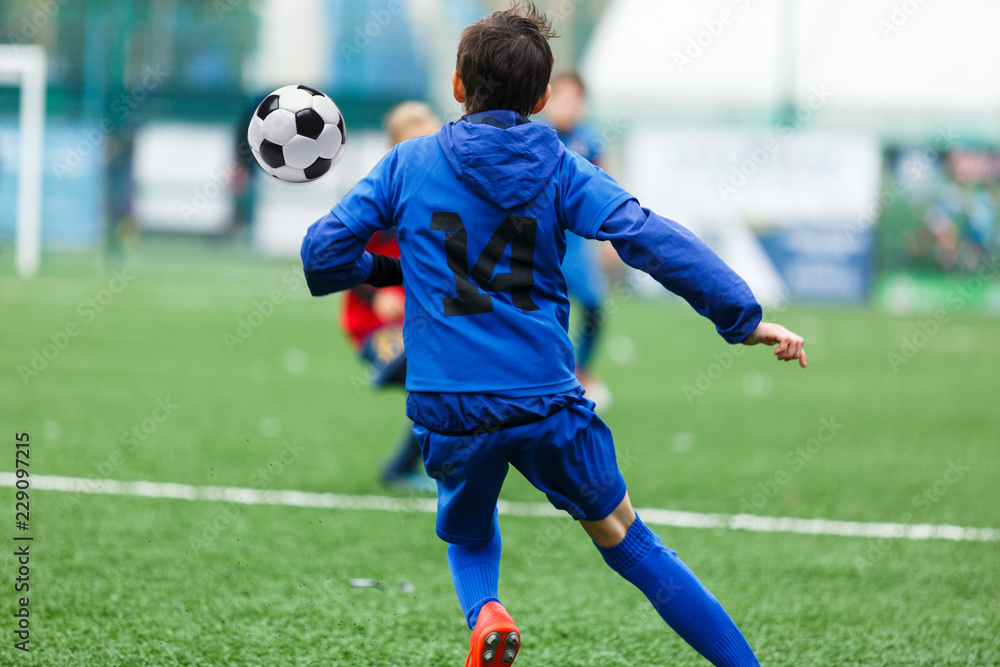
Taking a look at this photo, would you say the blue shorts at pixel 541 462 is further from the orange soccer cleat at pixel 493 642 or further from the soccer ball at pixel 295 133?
the soccer ball at pixel 295 133

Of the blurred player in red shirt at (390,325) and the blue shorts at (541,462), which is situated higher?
Result: the blue shorts at (541,462)

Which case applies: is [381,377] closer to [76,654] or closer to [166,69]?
[76,654]

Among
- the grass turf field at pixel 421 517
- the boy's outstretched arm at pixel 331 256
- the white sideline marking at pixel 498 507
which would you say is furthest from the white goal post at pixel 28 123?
the boy's outstretched arm at pixel 331 256

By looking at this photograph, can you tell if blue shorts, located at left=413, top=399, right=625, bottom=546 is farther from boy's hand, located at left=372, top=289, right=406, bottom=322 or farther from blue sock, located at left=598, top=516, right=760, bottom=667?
boy's hand, located at left=372, top=289, right=406, bottom=322

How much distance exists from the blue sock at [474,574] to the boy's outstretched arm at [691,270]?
70 centimetres

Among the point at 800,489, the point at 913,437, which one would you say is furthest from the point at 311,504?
the point at 913,437

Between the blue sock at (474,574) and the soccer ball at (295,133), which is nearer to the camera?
the blue sock at (474,574)

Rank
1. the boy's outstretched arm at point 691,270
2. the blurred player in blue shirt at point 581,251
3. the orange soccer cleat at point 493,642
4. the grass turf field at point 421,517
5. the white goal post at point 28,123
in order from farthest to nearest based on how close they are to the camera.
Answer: the white goal post at point 28,123, the blurred player in blue shirt at point 581,251, the grass turf field at point 421,517, the orange soccer cleat at point 493,642, the boy's outstretched arm at point 691,270

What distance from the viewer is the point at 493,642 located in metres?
2.24

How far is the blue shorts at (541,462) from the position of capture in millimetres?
2211

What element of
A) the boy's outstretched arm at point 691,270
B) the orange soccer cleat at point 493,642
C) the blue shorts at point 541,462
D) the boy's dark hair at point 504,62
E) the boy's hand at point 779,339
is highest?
the boy's dark hair at point 504,62

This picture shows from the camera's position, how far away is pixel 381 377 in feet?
14.6

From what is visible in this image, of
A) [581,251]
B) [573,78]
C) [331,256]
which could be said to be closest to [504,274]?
[331,256]

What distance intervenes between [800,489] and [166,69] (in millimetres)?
18605
